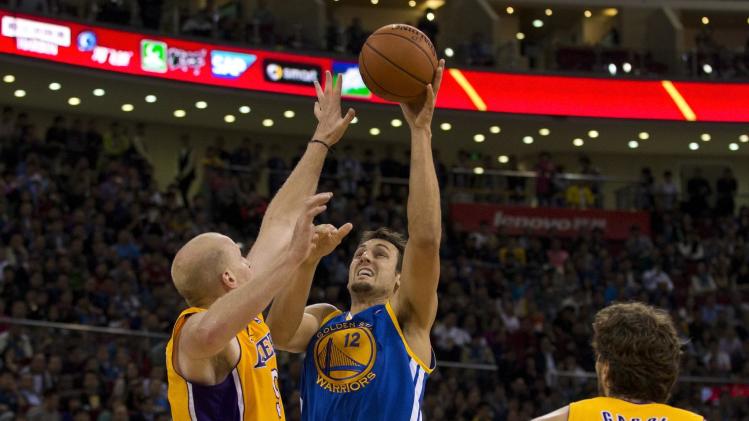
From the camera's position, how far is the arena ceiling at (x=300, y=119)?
22422 mm

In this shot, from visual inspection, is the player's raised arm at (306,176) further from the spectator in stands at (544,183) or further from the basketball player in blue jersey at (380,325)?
the spectator in stands at (544,183)

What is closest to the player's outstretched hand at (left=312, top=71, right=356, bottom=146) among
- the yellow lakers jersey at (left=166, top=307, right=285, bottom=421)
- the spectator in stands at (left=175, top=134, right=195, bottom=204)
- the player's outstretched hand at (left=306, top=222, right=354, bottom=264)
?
the player's outstretched hand at (left=306, top=222, right=354, bottom=264)

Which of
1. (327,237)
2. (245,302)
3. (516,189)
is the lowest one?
(245,302)

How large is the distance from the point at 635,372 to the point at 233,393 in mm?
1477

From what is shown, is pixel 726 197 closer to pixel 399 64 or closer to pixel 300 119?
pixel 300 119

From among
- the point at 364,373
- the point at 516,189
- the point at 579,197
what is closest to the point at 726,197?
the point at 579,197

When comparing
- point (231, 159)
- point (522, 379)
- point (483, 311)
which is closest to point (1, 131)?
point (231, 159)

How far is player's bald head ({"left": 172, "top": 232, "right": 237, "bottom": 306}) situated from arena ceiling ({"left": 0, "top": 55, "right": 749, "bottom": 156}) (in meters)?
16.5

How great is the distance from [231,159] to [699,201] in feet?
31.8

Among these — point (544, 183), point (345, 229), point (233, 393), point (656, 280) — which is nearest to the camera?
point (233, 393)

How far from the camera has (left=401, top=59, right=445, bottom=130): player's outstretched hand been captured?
545 cm

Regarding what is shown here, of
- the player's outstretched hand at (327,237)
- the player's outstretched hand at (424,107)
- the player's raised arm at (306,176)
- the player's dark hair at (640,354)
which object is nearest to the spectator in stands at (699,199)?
the player's outstretched hand at (424,107)

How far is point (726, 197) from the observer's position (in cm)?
2484

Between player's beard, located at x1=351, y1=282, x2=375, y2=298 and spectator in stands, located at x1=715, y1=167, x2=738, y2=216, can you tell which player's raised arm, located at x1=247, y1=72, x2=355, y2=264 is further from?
spectator in stands, located at x1=715, y1=167, x2=738, y2=216
